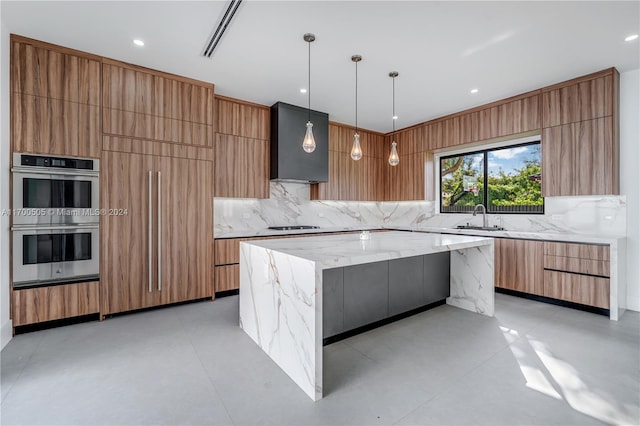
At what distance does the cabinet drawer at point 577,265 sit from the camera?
3.20 m

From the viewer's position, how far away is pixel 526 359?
226cm

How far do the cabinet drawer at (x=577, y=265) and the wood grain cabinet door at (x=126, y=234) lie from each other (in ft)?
15.5

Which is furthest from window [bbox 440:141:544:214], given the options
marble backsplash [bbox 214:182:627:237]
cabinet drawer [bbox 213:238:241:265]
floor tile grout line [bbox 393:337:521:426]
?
cabinet drawer [bbox 213:238:241:265]

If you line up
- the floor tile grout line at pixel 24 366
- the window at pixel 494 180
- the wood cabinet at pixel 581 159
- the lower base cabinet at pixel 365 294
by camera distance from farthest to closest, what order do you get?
the window at pixel 494 180, the wood cabinet at pixel 581 159, the lower base cabinet at pixel 365 294, the floor tile grout line at pixel 24 366

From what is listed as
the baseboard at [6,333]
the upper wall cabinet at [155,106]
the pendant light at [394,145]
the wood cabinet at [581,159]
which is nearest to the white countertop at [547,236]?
the wood cabinet at [581,159]

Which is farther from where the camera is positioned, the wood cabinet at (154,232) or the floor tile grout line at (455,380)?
the wood cabinet at (154,232)

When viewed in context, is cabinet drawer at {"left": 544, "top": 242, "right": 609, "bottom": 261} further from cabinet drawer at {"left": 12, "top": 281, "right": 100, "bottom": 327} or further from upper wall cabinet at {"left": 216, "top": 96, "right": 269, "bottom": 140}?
cabinet drawer at {"left": 12, "top": 281, "right": 100, "bottom": 327}

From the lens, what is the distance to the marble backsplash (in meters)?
3.63

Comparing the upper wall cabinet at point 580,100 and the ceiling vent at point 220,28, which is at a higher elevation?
the ceiling vent at point 220,28

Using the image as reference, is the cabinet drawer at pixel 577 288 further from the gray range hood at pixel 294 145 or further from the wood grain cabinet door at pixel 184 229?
the wood grain cabinet door at pixel 184 229

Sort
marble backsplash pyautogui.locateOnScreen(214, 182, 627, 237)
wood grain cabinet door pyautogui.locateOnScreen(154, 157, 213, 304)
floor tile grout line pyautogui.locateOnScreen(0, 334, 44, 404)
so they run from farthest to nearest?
marble backsplash pyautogui.locateOnScreen(214, 182, 627, 237) → wood grain cabinet door pyautogui.locateOnScreen(154, 157, 213, 304) → floor tile grout line pyautogui.locateOnScreen(0, 334, 44, 404)

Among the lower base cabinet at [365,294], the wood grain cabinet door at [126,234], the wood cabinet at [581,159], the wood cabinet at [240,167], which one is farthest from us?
the wood cabinet at [240,167]

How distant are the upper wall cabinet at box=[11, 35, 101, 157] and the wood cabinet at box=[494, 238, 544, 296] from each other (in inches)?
201

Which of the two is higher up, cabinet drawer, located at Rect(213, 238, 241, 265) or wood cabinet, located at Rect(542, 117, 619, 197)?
wood cabinet, located at Rect(542, 117, 619, 197)
